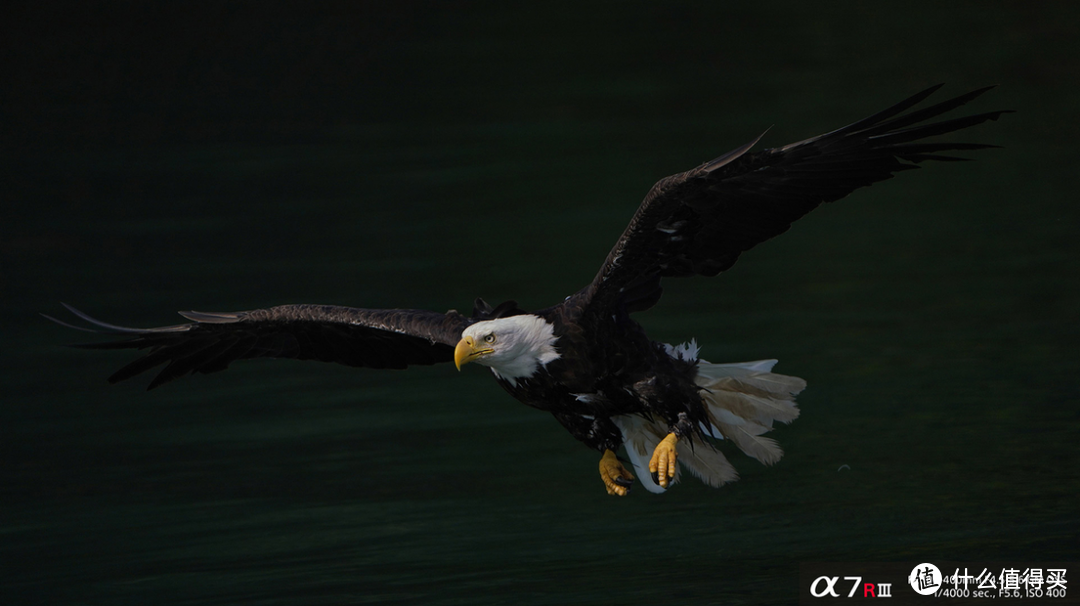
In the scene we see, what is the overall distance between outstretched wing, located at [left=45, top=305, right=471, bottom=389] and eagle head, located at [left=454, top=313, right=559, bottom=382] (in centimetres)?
58

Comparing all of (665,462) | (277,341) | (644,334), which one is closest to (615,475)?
(665,462)

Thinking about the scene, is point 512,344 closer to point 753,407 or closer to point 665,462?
point 665,462

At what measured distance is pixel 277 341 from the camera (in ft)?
20.2

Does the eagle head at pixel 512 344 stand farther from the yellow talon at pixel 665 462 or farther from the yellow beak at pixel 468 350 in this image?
the yellow talon at pixel 665 462

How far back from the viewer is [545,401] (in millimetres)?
5434

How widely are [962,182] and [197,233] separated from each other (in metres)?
5.03

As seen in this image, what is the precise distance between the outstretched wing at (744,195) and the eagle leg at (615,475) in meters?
0.84

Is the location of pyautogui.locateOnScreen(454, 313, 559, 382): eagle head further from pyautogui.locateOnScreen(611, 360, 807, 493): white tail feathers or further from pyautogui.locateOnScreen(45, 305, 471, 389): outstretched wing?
pyautogui.locateOnScreen(611, 360, 807, 493): white tail feathers

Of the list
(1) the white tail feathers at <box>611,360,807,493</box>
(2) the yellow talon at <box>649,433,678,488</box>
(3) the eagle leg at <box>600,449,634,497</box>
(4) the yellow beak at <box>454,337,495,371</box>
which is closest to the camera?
(4) the yellow beak at <box>454,337,495,371</box>

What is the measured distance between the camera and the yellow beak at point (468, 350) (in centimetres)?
521

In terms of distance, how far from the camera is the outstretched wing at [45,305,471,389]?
5.88m

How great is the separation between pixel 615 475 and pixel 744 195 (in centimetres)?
139

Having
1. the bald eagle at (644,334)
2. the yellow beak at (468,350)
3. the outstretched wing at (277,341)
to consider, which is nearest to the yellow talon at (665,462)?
the bald eagle at (644,334)

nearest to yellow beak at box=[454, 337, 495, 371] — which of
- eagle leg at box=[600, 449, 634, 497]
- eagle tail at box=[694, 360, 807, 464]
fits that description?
eagle leg at box=[600, 449, 634, 497]
